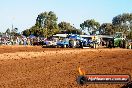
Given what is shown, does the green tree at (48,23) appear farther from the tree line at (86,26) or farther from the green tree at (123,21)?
the green tree at (123,21)

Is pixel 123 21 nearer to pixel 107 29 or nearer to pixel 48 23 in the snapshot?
pixel 107 29

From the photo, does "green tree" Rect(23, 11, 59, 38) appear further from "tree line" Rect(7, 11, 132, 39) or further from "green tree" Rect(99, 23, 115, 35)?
"green tree" Rect(99, 23, 115, 35)

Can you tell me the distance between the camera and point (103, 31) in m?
135

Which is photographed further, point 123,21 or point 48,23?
point 123,21

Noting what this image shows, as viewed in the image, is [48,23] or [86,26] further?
[86,26]

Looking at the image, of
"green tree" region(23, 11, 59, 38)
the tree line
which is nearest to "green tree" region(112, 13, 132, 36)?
the tree line

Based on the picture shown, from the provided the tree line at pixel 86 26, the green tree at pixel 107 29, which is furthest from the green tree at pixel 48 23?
the green tree at pixel 107 29

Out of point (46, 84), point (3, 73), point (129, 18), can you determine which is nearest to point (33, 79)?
point (46, 84)

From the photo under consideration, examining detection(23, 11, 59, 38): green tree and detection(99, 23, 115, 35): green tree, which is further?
detection(99, 23, 115, 35): green tree

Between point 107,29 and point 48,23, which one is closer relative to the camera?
point 48,23

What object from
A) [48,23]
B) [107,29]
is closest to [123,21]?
[107,29]

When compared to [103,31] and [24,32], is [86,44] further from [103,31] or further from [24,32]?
[103,31]

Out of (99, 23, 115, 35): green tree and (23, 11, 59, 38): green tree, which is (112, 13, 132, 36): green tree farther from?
(23, 11, 59, 38): green tree

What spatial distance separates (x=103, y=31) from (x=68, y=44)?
8975 cm
